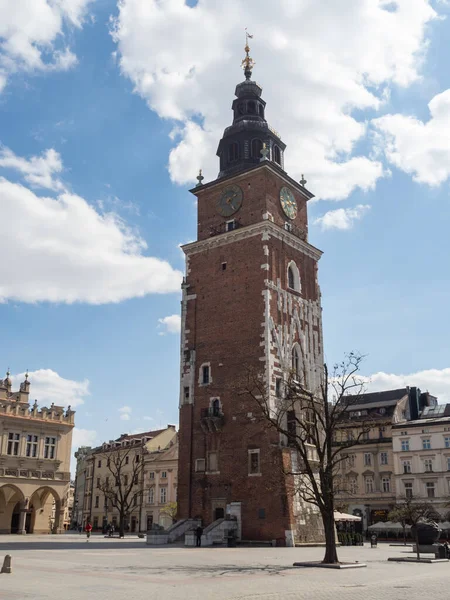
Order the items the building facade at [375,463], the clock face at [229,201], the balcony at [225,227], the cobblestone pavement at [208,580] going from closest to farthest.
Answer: the cobblestone pavement at [208,580] < the balcony at [225,227] < the clock face at [229,201] < the building facade at [375,463]

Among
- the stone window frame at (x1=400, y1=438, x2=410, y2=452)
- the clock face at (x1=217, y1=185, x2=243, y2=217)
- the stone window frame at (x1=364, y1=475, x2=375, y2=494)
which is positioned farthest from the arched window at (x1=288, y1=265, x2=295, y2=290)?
the stone window frame at (x1=364, y1=475, x2=375, y2=494)

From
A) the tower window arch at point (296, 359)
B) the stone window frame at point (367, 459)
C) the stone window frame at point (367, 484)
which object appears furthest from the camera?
the stone window frame at point (367, 459)

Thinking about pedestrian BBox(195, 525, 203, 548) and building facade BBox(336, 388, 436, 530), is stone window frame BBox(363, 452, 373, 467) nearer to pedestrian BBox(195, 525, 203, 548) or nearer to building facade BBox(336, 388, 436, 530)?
building facade BBox(336, 388, 436, 530)

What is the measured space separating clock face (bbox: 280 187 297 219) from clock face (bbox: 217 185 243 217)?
337 centimetres

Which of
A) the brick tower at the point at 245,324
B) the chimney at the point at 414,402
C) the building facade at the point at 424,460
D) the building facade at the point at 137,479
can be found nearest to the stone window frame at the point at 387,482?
the building facade at the point at 424,460

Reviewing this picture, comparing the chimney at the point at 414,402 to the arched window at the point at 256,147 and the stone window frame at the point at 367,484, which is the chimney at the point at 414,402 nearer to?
the stone window frame at the point at 367,484

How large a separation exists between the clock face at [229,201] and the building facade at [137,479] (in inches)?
1338

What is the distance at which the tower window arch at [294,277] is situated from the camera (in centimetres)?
4712

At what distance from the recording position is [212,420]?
42.3m

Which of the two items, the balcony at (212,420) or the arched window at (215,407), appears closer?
the balcony at (212,420)

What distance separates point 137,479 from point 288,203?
4319cm

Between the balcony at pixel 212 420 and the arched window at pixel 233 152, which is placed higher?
the arched window at pixel 233 152

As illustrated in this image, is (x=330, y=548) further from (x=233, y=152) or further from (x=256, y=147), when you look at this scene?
(x=233, y=152)

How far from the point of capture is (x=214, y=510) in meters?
41.0
